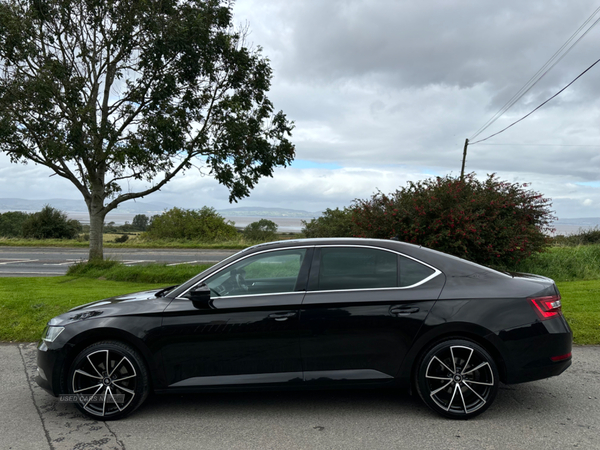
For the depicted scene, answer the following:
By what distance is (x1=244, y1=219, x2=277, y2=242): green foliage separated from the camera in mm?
34050

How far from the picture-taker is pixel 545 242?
42.3 feet

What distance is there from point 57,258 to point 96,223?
9.00 metres

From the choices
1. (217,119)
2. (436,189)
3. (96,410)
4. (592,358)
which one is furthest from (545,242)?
(96,410)

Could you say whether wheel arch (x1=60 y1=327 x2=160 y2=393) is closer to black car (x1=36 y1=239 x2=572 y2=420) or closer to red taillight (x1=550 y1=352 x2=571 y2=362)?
black car (x1=36 y1=239 x2=572 y2=420)

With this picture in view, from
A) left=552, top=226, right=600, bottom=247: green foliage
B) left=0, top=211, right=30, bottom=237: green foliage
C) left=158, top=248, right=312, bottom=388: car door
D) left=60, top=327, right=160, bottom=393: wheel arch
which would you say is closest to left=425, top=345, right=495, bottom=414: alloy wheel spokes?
left=158, top=248, right=312, bottom=388: car door

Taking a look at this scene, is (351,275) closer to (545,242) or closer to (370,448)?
(370,448)

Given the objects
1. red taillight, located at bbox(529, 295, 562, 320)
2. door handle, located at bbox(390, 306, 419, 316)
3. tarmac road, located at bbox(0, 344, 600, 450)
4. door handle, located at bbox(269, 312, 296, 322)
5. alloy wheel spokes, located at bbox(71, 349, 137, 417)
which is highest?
red taillight, located at bbox(529, 295, 562, 320)

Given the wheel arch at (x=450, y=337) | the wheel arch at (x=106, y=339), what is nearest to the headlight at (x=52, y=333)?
the wheel arch at (x=106, y=339)

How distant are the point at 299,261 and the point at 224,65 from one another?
11.5 meters

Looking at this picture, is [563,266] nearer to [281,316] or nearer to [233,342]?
[281,316]

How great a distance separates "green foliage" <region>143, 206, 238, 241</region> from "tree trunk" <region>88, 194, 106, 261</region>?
17055mm

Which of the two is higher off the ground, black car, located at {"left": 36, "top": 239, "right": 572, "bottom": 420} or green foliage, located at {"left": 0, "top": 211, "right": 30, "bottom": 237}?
green foliage, located at {"left": 0, "top": 211, "right": 30, "bottom": 237}

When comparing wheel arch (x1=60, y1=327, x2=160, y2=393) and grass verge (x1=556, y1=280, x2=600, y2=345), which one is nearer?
wheel arch (x1=60, y1=327, x2=160, y2=393)

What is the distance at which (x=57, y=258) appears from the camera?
22.1 meters
